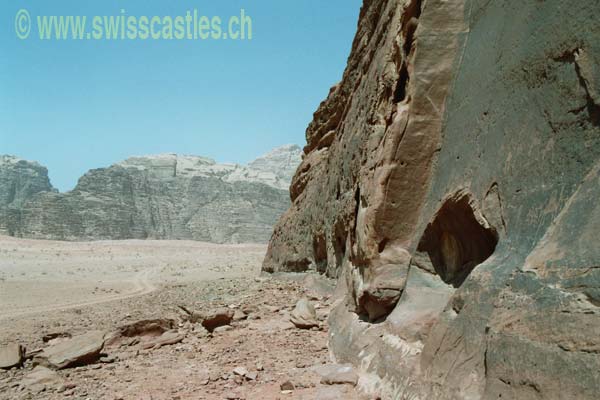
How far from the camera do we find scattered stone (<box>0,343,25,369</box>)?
5.46 metres

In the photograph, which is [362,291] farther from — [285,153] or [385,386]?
[285,153]

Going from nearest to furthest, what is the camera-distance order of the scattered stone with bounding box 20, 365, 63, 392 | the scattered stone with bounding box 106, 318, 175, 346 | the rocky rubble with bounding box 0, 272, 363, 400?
the rocky rubble with bounding box 0, 272, 363, 400 → the scattered stone with bounding box 20, 365, 63, 392 → the scattered stone with bounding box 106, 318, 175, 346

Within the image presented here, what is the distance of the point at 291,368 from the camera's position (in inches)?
184

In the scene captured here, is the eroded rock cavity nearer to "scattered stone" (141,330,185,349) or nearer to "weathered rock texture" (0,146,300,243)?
"scattered stone" (141,330,185,349)

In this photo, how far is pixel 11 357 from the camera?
18.2ft

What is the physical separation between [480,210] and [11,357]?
5232mm

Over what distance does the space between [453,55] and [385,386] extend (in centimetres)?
313

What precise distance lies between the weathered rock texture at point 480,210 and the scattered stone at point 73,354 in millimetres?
2730

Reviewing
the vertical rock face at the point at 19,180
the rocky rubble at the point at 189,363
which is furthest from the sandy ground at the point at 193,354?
the vertical rock face at the point at 19,180

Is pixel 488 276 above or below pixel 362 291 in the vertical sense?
above

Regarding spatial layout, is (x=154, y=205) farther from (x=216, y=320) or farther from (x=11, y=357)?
(x=11, y=357)

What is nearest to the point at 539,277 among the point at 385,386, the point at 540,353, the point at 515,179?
the point at 540,353

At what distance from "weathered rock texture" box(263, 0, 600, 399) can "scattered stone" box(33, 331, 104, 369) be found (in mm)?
2730

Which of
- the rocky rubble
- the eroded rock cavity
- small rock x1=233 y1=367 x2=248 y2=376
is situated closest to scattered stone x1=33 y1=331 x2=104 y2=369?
the rocky rubble
